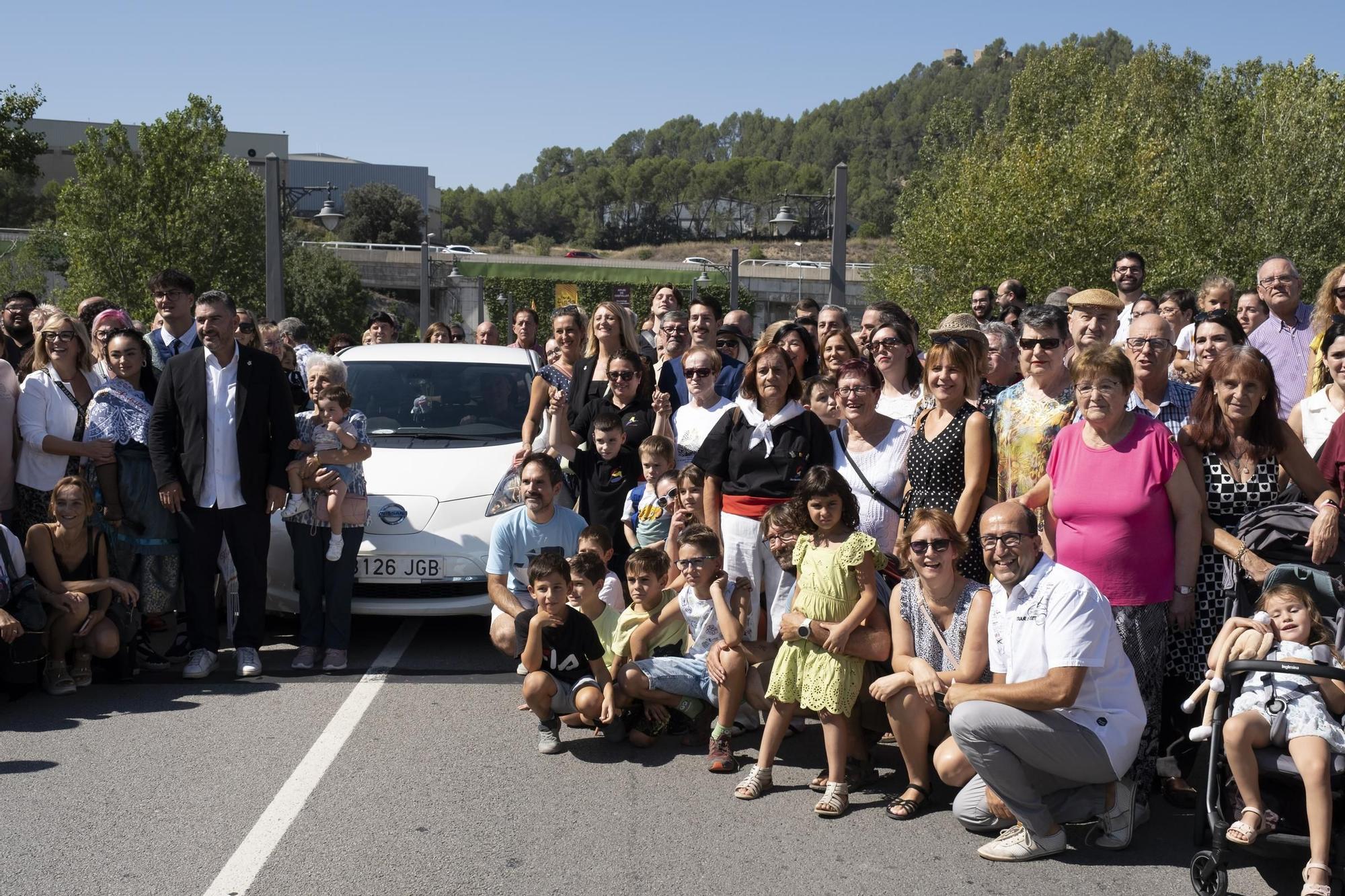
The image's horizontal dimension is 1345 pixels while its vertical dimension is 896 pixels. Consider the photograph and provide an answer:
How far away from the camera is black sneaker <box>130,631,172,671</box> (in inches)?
277

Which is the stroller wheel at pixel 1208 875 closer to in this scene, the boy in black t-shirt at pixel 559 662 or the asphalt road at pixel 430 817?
the asphalt road at pixel 430 817

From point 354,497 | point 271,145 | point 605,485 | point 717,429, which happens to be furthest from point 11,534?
point 271,145

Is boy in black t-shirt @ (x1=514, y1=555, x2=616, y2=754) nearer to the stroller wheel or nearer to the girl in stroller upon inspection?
the stroller wheel

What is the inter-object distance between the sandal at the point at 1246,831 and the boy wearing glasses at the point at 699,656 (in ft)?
6.94

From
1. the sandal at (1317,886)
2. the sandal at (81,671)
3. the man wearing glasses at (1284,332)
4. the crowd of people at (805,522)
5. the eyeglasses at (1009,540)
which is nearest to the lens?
the sandal at (1317,886)

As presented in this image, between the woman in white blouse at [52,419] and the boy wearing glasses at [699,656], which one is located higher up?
the woman in white blouse at [52,419]

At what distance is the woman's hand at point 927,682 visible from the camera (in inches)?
196

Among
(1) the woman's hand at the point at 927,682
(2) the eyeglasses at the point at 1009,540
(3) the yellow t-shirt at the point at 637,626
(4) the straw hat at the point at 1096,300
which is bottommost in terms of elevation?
(3) the yellow t-shirt at the point at 637,626

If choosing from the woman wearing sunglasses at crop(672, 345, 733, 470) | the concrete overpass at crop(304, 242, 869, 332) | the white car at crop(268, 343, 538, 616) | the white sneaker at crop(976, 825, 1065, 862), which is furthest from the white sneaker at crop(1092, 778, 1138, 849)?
the concrete overpass at crop(304, 242, 869, 332)

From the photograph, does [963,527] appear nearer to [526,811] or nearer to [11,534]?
[526,811]

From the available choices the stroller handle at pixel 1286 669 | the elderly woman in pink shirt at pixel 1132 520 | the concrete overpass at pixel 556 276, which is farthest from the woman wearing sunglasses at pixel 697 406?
the concrete overpass at pixel 556 276

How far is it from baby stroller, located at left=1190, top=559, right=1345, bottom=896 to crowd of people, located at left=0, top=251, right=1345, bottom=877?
0.37 ft

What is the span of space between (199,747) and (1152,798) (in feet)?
13.8

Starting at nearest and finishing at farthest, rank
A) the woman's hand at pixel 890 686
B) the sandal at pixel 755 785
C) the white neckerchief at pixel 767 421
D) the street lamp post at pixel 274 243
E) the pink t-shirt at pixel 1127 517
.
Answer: the pink t-shirt at pixel 1127 517 < the woman's hand at pixel 890 686 < the sandal at pixel 755 785 < the white neckerchief at pixel 767 421 < the street lamp post at pixel 274 243
